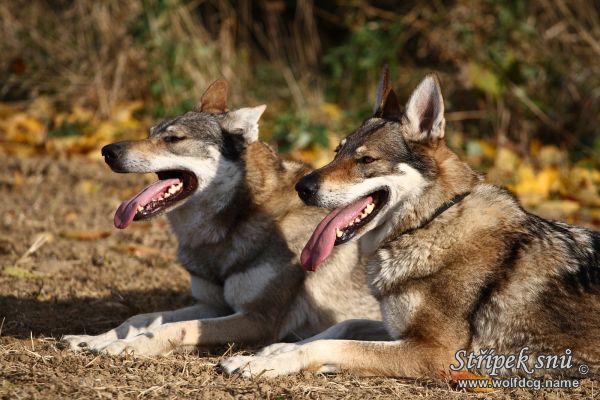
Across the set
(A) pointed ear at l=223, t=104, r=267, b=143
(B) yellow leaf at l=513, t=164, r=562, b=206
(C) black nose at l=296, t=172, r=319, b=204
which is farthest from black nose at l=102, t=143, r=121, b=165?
(B) yellow leaf at l=513, t=164, r=562, b=206

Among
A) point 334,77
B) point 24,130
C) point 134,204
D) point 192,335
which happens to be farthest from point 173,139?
point 334,77

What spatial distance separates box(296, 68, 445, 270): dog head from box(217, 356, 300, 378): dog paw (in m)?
0.65

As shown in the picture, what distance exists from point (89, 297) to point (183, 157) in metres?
1.48

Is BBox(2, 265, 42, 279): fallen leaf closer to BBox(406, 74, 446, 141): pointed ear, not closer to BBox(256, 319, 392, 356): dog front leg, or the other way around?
BBox(256, 319, 392, 356): dog front leg

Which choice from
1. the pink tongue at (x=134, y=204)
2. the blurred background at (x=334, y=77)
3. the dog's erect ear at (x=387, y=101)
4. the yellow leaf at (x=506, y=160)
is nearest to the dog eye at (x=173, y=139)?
the pink tongue at (x=134, y=204)

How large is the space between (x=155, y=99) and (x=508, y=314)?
24.5 ft

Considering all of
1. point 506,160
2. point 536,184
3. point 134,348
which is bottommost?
point 536,184

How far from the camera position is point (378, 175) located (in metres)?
4.60

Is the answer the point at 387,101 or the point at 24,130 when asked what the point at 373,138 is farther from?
the point at 24,130

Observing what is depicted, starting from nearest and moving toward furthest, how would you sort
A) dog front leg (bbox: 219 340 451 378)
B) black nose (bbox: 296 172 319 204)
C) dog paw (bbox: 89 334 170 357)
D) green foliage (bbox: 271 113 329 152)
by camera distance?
dog front leg (bbox: 219 340 451 378), black nose (bbox: 296 172 319 204), dog paw (bbox: 89 334 170 357), green foliage (bbox: 271 113 329 152)

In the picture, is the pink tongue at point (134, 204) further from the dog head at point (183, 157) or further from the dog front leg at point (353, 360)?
the dog front leg at point (353, 360)

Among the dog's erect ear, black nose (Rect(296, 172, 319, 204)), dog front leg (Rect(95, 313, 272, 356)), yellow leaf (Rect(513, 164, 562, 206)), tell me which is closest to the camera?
black nose (Rect(296, 172, 319, 204))

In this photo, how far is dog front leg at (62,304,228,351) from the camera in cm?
485

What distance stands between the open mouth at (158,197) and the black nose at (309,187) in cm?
111
